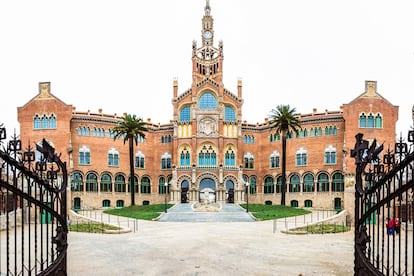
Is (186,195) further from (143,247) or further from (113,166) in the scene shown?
(143,247)

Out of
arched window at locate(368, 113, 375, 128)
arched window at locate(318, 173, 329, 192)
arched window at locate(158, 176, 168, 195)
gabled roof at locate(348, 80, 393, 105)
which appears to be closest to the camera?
arched window at locate(368, 113, 375, 128)

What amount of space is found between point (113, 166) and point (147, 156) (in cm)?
589

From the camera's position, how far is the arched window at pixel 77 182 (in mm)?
57281

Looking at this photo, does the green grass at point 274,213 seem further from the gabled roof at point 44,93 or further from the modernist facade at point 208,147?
the gabled roof at point 44,93

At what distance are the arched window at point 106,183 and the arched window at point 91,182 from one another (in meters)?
0.91

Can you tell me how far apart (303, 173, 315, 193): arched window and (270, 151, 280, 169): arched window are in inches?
190

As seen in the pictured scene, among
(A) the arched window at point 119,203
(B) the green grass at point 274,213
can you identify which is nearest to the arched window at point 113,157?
(A) the arched window at point 119,203

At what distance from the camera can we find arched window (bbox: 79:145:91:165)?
191 feet

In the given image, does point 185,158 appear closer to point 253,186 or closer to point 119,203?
point 253,186

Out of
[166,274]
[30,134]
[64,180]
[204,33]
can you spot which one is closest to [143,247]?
[166,274]

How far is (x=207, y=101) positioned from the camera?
63875 mm

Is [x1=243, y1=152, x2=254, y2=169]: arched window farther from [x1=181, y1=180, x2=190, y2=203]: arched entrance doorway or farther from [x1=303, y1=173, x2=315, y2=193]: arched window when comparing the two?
[x1=181, y1=180, x2=190, y2=203]: arched entrance doorway

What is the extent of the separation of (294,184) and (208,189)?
40.1 ft

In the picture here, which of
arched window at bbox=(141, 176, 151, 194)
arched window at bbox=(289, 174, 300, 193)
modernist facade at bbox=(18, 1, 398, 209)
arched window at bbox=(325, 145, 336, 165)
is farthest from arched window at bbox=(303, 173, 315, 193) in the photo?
arched window at bbox=(141, 176, 151, 194)
